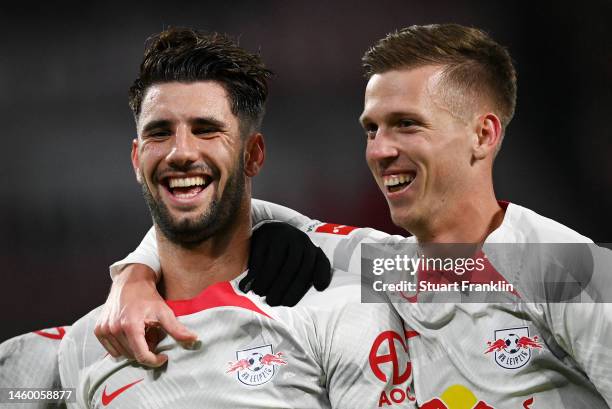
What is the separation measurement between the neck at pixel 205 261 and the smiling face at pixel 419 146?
458 mm

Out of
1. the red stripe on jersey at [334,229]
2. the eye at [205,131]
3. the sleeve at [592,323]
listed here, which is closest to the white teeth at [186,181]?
the eye at [205,131]

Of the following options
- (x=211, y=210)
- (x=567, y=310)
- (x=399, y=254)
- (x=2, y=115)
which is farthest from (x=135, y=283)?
(x=2, y=115)

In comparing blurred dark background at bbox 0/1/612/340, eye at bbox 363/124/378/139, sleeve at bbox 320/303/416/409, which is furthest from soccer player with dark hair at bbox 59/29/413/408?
blurred dark background at bbox 0/1/612/340

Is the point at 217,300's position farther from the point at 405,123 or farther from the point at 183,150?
the point at 405,123

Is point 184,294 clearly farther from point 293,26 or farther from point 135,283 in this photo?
point 293,26

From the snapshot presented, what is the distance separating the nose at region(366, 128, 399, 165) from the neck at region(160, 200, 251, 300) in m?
0.43

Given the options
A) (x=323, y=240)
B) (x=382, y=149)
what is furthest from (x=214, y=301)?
(x=382, y=149)

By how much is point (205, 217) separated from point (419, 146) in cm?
60

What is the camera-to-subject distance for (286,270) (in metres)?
1.94

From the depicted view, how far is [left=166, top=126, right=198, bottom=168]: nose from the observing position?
188 cm

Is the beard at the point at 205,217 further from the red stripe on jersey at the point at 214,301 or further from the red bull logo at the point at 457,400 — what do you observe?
the red bull logo at the point at 457,400

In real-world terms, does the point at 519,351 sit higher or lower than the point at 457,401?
higher

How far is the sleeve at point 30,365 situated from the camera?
79.2 inches

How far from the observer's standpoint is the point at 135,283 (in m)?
1.95
